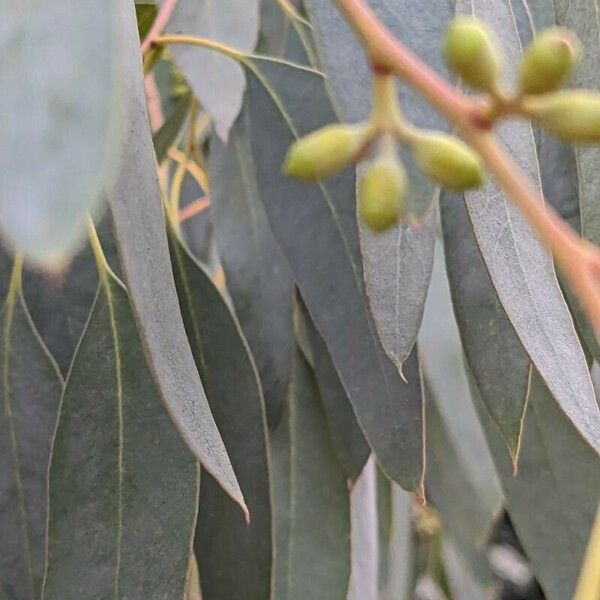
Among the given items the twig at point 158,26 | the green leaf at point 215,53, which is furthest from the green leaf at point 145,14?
the twig at point 158,26

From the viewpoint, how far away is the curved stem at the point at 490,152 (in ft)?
0.83

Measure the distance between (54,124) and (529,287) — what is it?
0.98 ft

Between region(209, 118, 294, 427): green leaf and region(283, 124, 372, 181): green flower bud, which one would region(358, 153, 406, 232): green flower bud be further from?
region(209, 118, 294, 427): green leaf

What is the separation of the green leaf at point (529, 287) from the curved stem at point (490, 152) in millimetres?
166

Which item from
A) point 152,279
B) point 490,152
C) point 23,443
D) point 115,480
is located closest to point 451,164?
point 490,152

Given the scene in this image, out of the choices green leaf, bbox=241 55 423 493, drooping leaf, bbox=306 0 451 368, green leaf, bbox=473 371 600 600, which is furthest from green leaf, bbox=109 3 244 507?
green leaf, bbox=473 371 600 600

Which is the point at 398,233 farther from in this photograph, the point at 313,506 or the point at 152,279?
the point at 313,506

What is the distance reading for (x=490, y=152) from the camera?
267 millimetres

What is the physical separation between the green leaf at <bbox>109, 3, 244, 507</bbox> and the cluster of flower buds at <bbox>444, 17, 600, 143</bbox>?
0.16 meters

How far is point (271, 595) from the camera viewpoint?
711 millimetres

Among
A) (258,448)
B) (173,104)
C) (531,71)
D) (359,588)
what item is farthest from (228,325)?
(173,104)

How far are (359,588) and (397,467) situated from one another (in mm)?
308

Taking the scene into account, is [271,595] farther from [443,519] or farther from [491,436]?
[443,519]

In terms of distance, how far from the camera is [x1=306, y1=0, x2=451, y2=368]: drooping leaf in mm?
485
